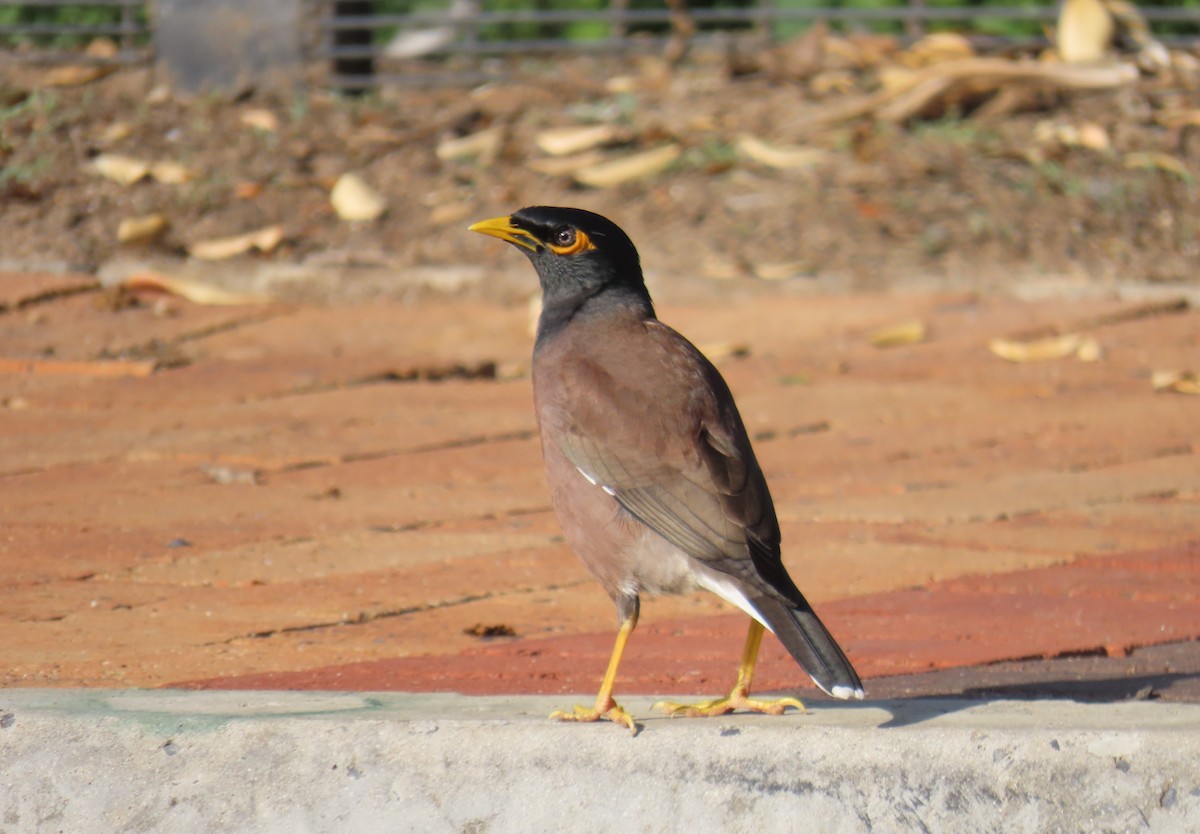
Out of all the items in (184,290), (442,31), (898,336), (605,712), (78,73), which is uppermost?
(605,712)

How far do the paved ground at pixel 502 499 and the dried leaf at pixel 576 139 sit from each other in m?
1.77

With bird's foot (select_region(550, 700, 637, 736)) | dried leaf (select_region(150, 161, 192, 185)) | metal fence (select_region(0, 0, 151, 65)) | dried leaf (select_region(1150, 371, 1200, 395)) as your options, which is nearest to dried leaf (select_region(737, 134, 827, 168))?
dried leaf (select_region(150, 161, 192, 185))

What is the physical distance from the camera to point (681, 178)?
8.21m

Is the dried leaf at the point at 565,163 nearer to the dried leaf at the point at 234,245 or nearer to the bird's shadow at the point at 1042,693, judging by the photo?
the dried leaf at the point at 234,245

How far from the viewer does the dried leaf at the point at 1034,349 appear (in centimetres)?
623

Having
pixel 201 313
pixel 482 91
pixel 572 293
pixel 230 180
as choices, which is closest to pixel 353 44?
pixel 482 91

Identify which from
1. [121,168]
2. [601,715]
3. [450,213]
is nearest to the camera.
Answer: [601,715]

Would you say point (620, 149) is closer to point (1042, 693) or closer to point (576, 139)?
point (576, 139)

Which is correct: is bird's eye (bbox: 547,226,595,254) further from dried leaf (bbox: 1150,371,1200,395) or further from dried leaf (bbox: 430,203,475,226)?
dried leaf (bbox: 430,203,475,226)

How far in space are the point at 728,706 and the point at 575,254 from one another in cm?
100

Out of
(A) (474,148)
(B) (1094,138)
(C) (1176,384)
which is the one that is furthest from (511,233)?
(B) (1094,138)

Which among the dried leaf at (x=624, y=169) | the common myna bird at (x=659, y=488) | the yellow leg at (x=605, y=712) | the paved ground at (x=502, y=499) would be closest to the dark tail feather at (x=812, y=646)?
the common myna bird at (x=659, y=488)

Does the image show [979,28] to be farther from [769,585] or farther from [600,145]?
[769,585]

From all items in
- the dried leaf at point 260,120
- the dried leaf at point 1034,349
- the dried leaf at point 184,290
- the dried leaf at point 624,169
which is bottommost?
the dried leaf at point 260,120
